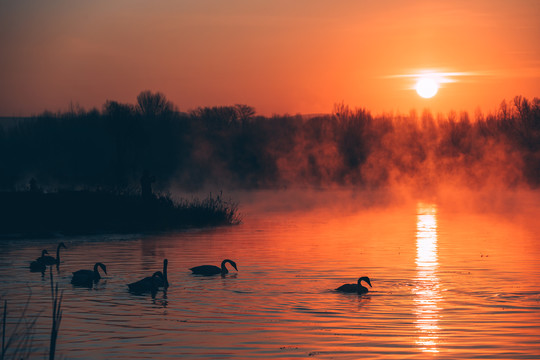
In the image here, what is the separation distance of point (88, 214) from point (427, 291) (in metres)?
21.8

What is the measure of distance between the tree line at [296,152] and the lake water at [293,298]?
50.4 metres

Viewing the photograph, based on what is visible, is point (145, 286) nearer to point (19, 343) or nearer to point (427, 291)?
point (427, 291)

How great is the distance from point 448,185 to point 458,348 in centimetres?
7684

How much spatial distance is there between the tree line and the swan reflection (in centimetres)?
5031

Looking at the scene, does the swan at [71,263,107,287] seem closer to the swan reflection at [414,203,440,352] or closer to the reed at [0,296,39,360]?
the reed at [0,296,39,360]

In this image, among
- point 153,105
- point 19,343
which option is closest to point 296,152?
point 153,105

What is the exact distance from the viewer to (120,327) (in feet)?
51.3

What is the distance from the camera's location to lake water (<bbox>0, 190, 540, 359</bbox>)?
46.1ft

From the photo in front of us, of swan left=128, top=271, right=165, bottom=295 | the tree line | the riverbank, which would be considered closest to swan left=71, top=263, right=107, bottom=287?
swan left=128, top=271, right=165, bottom=295

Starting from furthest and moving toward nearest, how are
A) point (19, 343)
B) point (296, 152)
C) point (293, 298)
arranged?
point (296, 152)
point (293, 298)
point (19, 343)

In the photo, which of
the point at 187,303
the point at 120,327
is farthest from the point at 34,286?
the point at 120,327

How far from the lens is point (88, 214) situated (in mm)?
38312

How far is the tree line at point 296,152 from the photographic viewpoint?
285 feet

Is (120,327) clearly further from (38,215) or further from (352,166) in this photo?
(352,166)
